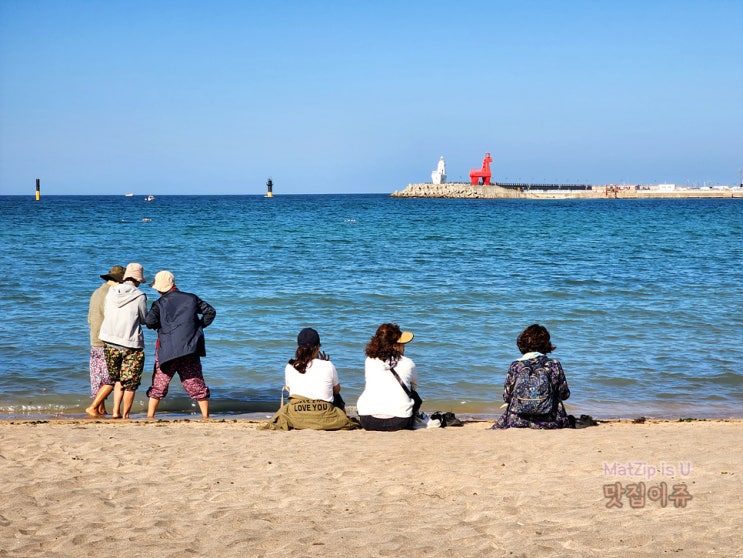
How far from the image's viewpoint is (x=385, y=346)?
7.62 meters

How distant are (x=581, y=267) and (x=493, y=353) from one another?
42.9ft

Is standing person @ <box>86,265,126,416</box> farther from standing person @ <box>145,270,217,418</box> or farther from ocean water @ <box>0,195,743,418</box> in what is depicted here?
ocean water @ <box>0,195,743,418</box>

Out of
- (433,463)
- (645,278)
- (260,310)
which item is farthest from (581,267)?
(433,463)

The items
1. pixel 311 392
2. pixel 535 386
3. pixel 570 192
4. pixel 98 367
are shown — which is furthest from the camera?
pixel 570 192

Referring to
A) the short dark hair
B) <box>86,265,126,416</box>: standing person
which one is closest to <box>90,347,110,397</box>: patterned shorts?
<box>86,265,126,416</box>: standing person

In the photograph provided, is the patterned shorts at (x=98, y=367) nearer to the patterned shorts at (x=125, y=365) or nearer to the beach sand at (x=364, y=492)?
the patterned shorts at (x=125, y=365)

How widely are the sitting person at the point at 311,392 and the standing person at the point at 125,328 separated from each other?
1.71m

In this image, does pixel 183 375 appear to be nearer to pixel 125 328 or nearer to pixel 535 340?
pixel 125 328

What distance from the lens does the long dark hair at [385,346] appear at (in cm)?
762

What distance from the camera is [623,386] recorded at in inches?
437

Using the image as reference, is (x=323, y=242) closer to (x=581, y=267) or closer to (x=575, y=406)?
(x=581, y=267)

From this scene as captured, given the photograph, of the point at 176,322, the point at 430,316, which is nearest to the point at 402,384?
the point at 176,322

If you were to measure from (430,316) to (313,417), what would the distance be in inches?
334

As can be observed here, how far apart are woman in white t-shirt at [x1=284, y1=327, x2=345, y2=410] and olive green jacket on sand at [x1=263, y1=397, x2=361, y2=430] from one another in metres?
0.08
